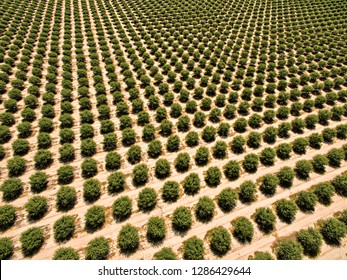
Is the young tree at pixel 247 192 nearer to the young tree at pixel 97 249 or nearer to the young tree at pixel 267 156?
the young tree at pixel 267 156

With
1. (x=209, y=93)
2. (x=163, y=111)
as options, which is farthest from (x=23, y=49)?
(x=209, y=93)

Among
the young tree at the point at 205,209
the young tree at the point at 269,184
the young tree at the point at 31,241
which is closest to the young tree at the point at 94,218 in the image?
the young tree at the point at 31,241

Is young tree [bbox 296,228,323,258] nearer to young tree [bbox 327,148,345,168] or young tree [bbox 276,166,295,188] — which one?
young tree [bbox 276,166,295,188]

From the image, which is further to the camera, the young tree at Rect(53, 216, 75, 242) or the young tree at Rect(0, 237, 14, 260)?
the young tree at Rect(53, 216, 75, 242)

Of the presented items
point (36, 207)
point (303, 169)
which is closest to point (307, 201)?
point (303, 169)

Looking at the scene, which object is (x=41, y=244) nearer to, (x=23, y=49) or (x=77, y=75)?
(x=77, y=75)

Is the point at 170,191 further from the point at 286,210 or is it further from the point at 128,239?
the point at 286,210

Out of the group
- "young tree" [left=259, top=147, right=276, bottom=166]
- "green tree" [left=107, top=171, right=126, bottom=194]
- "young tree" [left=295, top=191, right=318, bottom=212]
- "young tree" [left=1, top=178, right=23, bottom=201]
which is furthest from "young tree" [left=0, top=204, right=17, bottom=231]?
"young tree" [left=295, top=191, right=318, bottom=212]
